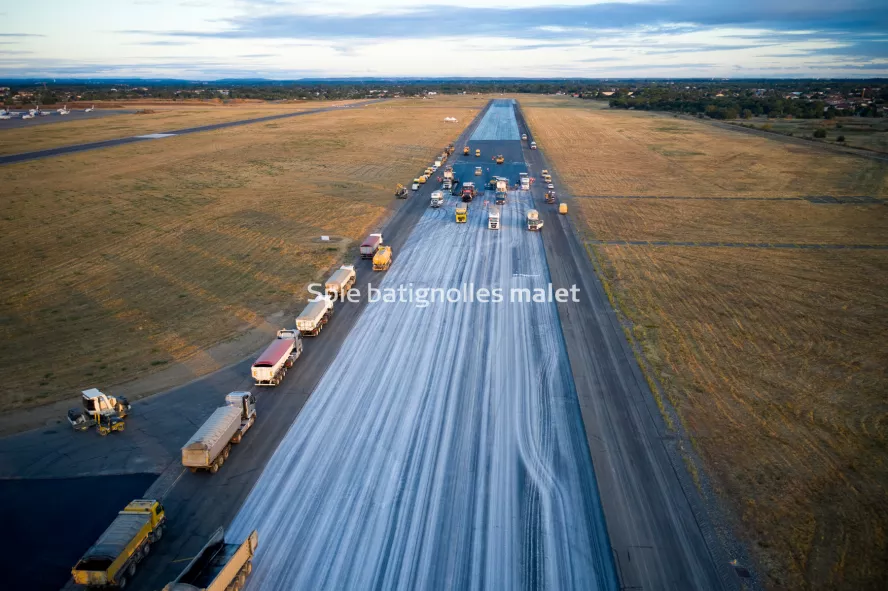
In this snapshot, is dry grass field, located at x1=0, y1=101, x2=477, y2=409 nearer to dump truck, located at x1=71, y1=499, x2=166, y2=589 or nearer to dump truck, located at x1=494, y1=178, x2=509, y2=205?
dump truck, located at x1=71, y1=499, x2=166, y2=589

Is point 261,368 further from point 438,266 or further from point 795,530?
point 795,530

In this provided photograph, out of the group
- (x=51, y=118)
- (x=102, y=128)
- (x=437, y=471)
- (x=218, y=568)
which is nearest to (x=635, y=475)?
(x=437, y=471)

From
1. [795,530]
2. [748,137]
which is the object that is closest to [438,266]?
[795,530]

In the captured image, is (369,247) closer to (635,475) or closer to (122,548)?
(635,475)

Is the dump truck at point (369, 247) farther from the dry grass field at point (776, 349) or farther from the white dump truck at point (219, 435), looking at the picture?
the white dump truck at point (219, 435)

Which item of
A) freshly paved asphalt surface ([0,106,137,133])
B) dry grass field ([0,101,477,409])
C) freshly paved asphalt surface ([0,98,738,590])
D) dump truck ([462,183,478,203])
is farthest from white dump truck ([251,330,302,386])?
freshly paved asphalt surface ([0,106,137,133])
